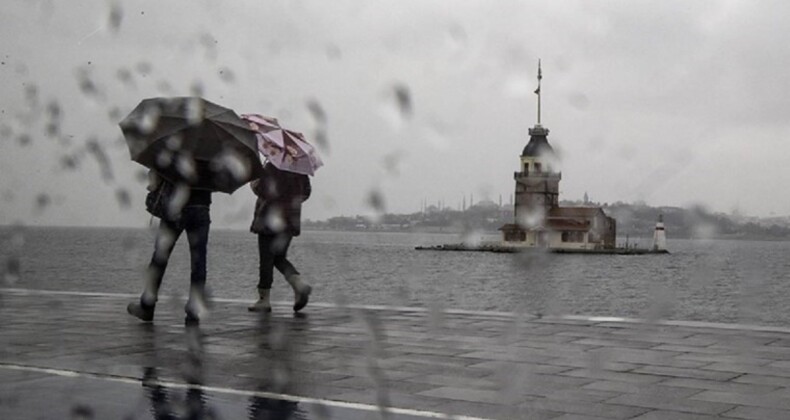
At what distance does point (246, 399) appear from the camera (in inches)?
245

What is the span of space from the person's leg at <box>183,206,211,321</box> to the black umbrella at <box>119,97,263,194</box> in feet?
1.00

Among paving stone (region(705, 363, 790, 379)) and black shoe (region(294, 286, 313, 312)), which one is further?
black shoe (region(294, 286, 313, 312))

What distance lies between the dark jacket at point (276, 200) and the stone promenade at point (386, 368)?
1.09 metres

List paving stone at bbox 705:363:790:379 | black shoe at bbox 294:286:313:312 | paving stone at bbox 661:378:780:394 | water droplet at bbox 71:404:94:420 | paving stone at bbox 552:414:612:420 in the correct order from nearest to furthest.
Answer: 1. water droplet at bbox 71:404:94:420
2. paving stone at bbox 552:414:612:420
3. paving stone at bbox 661:378:780:394
4. paving stone at bbox 705:363:790:379
5. black shoe at bbox 294:286:313:312

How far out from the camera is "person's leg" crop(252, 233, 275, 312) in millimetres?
12203

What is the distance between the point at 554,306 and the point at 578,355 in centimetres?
4454

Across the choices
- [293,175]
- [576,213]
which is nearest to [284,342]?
[293,175]

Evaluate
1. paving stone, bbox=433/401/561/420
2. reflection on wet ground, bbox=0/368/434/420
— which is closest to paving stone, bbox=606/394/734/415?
paving stone, bbox=433/401/561/420

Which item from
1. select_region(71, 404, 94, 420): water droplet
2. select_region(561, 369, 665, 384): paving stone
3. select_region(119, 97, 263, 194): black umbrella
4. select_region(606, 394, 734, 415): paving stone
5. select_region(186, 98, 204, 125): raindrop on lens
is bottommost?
select_region(71, 404, 94, 420): water droplet

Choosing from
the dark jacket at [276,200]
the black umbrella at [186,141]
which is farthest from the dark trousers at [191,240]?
the dark jacket at [276,200]

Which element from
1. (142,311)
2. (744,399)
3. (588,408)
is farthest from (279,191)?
(744,399)

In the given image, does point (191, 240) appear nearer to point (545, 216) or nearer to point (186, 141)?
point (186, 141)

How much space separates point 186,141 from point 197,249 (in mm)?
1161

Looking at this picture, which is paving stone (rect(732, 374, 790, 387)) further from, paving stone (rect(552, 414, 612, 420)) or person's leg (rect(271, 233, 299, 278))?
person's leg (rect(271, 233, 299, 278))
